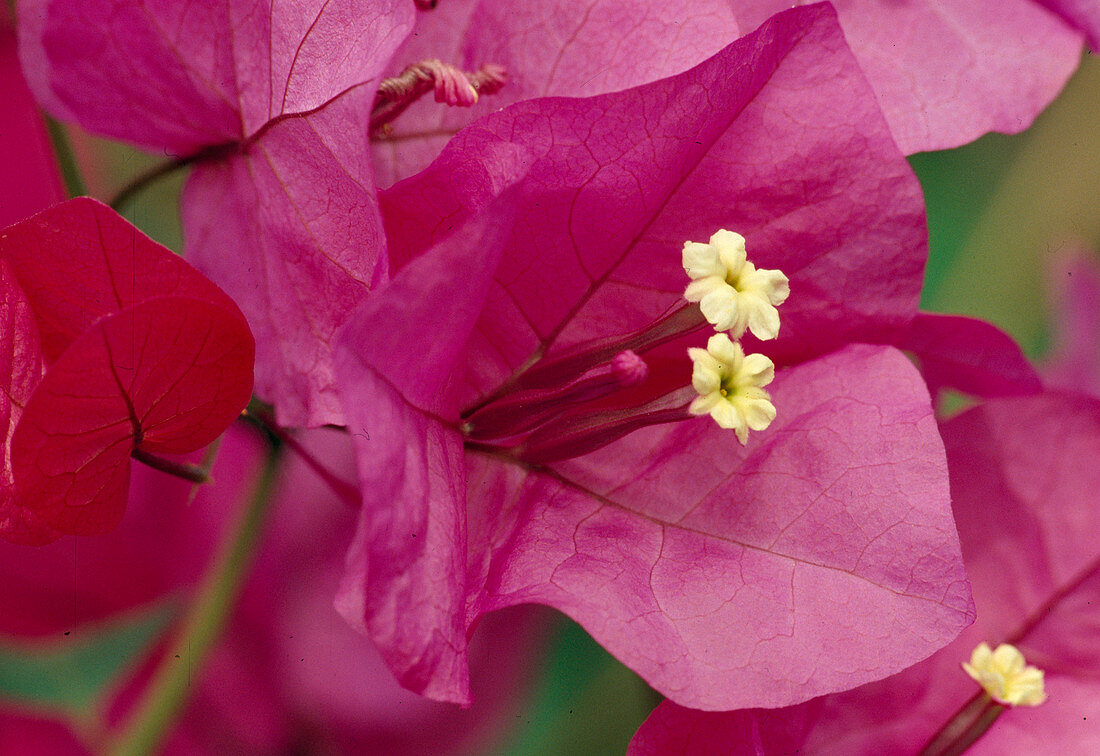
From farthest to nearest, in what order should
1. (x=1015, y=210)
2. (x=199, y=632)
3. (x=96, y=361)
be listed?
1. (x=1015, y=210)
2. (x=199, y=632)
3. (x=96, y=361)

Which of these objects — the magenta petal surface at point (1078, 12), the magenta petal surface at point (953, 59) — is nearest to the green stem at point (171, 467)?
the magenta petal surface at point (953, 59)

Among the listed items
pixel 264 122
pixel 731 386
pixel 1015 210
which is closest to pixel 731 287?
pixel 731 386

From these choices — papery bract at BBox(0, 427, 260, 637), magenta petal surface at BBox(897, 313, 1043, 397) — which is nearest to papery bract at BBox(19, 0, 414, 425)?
papery bract at BBox(0, 427, 260, 637)

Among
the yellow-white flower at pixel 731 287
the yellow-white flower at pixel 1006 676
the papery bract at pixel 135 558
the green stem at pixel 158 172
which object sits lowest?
the yellow-white flower at pixel 1006 676

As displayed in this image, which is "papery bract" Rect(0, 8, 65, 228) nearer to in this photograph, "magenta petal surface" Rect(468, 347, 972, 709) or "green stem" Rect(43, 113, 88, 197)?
"green stem" Rect(43, 113, 88, 197)

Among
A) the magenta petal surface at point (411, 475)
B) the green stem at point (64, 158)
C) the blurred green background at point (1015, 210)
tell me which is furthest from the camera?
the blurred green background at point (1015, 210)

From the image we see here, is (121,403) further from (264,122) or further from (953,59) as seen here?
(953,59)

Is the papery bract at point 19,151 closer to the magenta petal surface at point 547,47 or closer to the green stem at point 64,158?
the green stem at point 64,158
